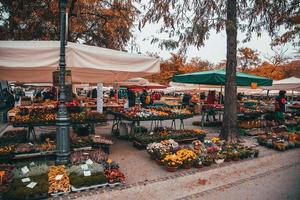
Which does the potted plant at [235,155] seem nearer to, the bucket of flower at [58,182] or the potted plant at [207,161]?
the potted plant at [207,161]

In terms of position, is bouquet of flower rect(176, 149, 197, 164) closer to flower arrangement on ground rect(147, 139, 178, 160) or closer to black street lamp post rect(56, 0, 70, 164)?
flower arrangement on ground rect(147, 139, 178, 160)

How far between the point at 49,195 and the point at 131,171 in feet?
6.90

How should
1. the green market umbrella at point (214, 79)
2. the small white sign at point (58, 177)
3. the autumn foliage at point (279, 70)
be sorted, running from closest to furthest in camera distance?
the small white sign at point (58, 177), the green market umbrella at point (214, 79), the autumn foliage at point (279, 70)

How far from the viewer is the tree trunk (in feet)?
30.5

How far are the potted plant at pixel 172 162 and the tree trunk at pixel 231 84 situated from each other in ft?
12.0

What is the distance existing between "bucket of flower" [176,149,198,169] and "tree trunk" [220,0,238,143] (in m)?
3.22

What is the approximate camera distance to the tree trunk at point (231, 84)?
9.30 m

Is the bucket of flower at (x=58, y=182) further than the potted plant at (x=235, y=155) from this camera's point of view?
No

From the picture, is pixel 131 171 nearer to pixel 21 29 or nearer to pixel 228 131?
pixel 228 131

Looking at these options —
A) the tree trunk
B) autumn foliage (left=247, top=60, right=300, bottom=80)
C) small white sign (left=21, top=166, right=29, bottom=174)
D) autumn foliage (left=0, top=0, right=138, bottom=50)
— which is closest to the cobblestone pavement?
small white sign (left=21, top=166, right=29, bottom=174)

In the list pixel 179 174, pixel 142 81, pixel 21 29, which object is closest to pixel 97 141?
pixel 179 174

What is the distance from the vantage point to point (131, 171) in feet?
20.8

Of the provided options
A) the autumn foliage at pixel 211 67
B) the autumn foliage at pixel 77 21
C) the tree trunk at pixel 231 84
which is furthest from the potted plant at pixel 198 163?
the autumn foliage at pixel 211 67

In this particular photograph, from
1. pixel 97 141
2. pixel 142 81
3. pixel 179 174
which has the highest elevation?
pixel 142 81
